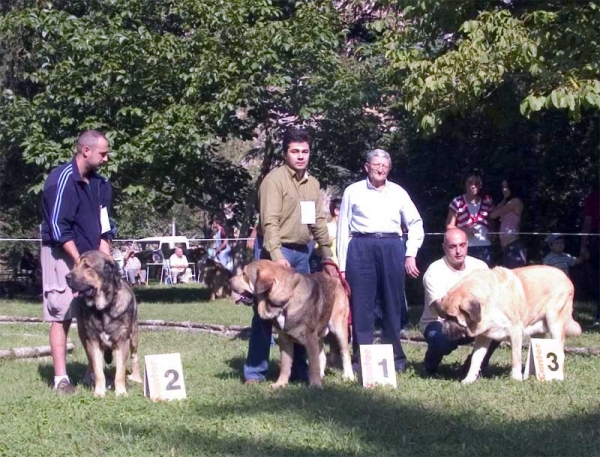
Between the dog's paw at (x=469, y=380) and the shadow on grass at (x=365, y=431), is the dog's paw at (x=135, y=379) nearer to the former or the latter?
the shadow on grass at (x=365, y=431)

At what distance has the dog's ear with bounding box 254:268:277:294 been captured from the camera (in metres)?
7.34

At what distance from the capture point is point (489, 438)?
5816 millimetres

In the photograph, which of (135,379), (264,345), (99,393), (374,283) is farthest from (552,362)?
(99,393)

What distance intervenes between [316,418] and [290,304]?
123cm

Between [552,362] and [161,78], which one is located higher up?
[161,78]

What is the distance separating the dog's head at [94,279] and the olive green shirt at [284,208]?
48.4 inches

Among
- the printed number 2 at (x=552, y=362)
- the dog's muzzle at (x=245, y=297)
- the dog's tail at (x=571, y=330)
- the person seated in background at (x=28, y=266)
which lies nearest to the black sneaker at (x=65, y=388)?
the dog's muzzle at (x=245, y=297)

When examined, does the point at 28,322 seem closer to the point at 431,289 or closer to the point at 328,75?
the point at 328,75

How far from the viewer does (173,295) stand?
2372 centimetres

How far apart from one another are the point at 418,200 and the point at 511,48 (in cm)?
822

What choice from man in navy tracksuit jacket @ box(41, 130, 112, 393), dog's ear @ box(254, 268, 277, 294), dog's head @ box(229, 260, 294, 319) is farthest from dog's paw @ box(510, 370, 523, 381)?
man in navy tracksuit jacket @ box(41, 130, 112, 393)

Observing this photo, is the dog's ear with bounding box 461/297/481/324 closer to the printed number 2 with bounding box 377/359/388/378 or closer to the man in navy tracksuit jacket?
the printed number 2 with bounding box 377/359/388/378

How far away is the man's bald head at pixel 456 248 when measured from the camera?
26.6 ft

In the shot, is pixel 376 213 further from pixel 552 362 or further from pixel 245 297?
pixel 552 362
